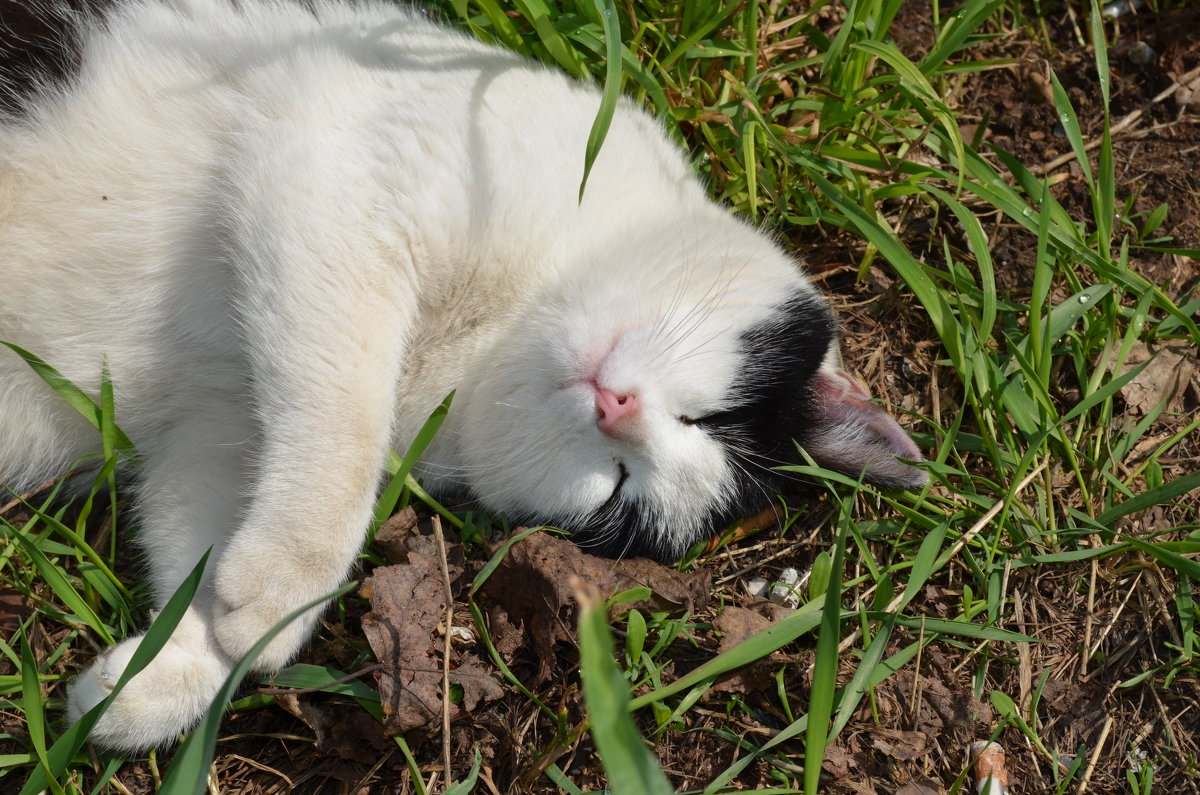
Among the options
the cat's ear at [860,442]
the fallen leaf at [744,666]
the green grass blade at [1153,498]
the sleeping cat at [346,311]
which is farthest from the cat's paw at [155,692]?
the green grass blade at [1153,498]

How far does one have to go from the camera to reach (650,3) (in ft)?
7.59

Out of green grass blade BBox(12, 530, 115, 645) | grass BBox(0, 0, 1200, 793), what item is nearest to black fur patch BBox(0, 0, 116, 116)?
grass BBox(0, 0, 1200, 793)

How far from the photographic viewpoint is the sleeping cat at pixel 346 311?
5.53ft

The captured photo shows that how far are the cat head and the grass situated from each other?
144 millimetres

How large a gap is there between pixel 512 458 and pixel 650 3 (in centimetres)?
129

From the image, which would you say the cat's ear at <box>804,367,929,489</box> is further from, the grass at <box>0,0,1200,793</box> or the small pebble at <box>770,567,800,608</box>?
the small pebble at <box>770,567,800,608</box>

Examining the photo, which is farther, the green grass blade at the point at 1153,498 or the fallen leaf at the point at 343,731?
the green grass blade at the point at 1153,498

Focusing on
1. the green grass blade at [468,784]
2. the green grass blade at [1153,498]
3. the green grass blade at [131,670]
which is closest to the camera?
the green grass blade at [131,670]

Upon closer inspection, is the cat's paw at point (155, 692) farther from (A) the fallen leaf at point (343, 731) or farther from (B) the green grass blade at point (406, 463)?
(B) the green grass blade at point (406, 463)

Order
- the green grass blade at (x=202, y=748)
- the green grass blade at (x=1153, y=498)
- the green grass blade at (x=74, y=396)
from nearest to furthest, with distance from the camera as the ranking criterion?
the green grass blade at (x=202, y=748), the green grass blade at (x=74, y=396), the green grass blade at (x=1153, y=498)

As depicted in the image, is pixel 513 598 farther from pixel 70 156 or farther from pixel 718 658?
pixel 70 156

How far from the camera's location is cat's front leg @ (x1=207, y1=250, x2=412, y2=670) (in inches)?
64.3

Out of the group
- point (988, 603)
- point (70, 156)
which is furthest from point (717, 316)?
point (70, 156)

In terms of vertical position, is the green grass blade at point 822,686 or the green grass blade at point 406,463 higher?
the green grass blade at point 406,463
